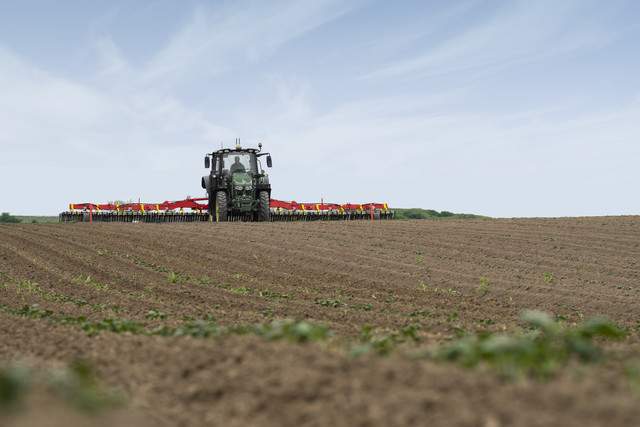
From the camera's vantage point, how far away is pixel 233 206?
82.8 feet

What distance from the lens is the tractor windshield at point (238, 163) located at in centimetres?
2520

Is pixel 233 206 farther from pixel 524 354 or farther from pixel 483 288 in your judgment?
pixel 524 354

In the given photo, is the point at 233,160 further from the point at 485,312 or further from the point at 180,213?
the point at 485,312

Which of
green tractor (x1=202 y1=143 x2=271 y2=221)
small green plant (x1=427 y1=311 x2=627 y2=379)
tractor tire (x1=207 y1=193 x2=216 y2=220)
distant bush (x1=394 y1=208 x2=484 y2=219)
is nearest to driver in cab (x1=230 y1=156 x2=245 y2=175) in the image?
green tractor (x1=202 y1=143 x2=271 y2=221)

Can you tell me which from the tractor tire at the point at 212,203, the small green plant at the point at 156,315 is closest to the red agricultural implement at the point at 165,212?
the tractor tire at the point at 212,203

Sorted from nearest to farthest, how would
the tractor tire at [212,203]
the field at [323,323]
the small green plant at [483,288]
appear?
the field at [323,323] < the small green plant at [483,288] < the tractor tire at [212,203]

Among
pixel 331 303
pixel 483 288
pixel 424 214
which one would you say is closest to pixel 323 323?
pixel 331 303

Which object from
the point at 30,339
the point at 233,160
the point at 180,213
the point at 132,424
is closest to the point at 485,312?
the point at 30,339

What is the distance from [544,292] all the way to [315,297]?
15.8 feet

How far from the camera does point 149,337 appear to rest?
535cm

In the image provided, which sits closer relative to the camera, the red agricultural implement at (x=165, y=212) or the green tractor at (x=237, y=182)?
the green tractor at (x=237, y=182)

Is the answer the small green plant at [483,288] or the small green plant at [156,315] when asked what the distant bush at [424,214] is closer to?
the small green plant at [483,288]

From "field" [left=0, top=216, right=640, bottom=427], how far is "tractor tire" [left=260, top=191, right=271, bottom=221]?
94.7 inches

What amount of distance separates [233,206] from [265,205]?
141 centimetres
